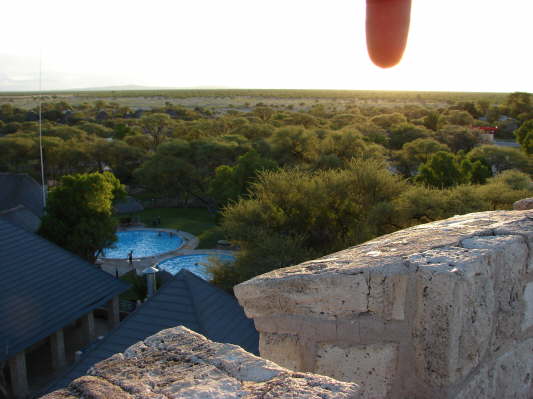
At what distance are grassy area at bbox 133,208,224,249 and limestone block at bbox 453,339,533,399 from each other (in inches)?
809

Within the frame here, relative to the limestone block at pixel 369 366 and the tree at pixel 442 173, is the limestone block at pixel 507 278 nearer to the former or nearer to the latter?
the limestone block at pixel 369 366

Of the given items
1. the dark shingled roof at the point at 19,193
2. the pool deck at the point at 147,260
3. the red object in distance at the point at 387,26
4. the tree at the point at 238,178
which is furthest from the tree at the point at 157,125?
the red object in distance at the point at 387,26

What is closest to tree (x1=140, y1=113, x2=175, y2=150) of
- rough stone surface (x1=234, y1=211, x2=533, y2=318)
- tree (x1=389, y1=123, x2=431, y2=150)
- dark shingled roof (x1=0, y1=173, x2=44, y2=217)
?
tree (x1=389, y1=123, x2=431, y2=150)

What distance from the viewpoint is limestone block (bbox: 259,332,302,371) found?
7.77ft

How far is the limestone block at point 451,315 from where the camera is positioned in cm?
205

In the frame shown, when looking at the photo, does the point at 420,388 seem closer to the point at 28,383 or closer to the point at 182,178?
the point at 28,383

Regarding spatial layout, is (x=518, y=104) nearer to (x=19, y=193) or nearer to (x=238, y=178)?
(x=238, y=178)

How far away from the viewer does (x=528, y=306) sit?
7.97 feet

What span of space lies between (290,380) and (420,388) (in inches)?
33.6

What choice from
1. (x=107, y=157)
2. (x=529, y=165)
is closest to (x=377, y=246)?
(x=529, y=165)

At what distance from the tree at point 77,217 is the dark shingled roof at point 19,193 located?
531cm

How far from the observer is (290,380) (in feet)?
5.32

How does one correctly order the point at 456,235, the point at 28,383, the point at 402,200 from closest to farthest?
1. the point at 456,235
2. the point at 28,383
3. the point at 402,200

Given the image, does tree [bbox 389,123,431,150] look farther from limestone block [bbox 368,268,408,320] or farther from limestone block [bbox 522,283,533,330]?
Answer: limestone block [bbox 368,268,408,320]
